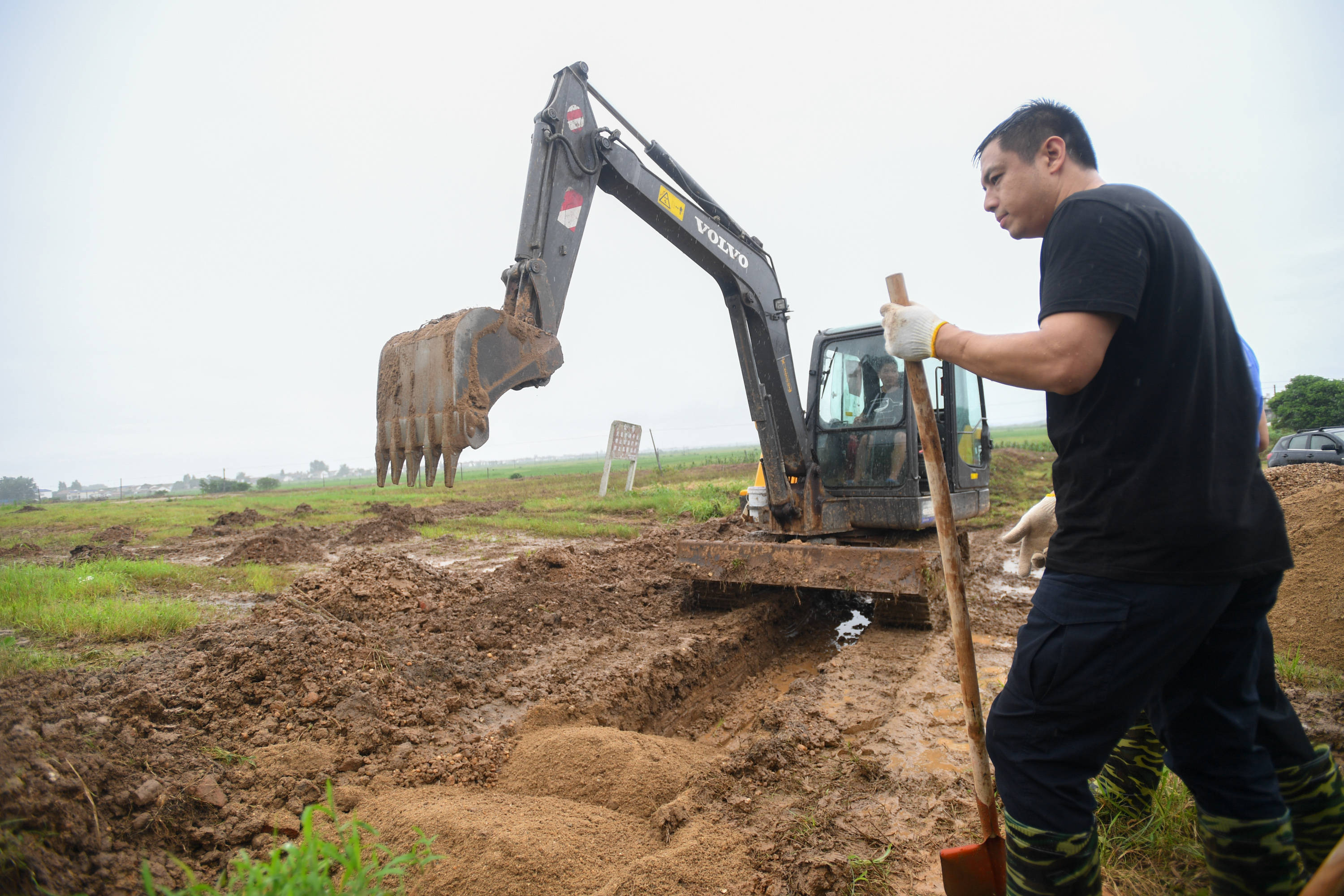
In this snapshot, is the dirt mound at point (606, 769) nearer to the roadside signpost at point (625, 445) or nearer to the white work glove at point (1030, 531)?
the white work glove at point (1030, 531)

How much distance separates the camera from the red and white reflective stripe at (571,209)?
4.67 m

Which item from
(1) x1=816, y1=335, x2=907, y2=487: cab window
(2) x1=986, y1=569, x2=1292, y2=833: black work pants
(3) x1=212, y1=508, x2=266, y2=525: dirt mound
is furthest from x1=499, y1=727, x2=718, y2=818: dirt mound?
(3) x1=212, y1=508, x2=266, y2=525: dirt mound

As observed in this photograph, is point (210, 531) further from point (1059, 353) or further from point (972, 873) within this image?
point (1059, 353)

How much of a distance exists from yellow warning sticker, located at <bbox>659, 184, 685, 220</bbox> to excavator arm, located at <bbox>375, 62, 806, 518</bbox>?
11 millimetres

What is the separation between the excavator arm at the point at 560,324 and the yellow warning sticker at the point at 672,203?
0.01 meters

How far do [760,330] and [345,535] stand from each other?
35.9ft

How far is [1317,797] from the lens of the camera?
1.76 metres

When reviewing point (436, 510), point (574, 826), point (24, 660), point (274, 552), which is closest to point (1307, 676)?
point (574, 826)

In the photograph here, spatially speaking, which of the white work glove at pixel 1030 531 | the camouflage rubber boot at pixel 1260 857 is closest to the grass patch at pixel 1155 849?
the camouflage rubber boot at pixel 1260 857

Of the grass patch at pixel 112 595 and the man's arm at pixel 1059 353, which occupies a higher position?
the man's arm at pixel 1059 353

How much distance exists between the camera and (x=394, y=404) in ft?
13.2

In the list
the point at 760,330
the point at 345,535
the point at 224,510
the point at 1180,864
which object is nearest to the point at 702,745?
the point at 1180,864

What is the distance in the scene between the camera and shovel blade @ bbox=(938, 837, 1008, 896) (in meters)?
1.95

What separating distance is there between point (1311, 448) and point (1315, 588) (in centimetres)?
1265
